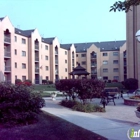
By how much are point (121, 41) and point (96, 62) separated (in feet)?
30.9

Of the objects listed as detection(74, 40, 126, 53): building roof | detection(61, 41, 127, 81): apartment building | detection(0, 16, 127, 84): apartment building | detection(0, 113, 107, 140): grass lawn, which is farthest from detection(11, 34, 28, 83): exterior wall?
detection(0, 113, 107, 140): grass lawn

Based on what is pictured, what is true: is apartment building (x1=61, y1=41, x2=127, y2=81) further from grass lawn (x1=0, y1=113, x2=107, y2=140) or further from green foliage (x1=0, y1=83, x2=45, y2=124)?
grass lawn (x1=0, y1=113, x2=107, y2=140)

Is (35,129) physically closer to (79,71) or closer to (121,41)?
(79,71)

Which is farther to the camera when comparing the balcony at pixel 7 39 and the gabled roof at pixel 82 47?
the gabled roof at pixel 82 47

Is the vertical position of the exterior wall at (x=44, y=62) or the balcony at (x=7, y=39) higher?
the balcony at (x=7, y=39)

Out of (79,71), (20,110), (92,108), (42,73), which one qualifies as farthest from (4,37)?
(20,110)

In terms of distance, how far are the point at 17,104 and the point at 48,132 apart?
167 cm

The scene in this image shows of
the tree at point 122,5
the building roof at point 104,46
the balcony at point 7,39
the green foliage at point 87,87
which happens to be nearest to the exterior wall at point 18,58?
the balcony at point 7,39

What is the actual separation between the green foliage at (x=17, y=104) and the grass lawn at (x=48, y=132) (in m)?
0.44

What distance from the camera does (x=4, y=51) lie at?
4422 cm

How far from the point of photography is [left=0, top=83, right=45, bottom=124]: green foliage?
830cm

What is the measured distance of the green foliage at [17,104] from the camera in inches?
327

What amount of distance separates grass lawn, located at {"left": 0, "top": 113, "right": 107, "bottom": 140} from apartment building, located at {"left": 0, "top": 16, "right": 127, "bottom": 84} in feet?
115

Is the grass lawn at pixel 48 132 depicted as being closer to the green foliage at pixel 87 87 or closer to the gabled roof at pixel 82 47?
the green foliage at pixel 87 87
